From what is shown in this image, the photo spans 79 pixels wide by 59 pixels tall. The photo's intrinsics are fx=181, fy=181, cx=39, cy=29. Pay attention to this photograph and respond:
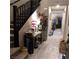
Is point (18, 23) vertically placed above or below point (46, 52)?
above

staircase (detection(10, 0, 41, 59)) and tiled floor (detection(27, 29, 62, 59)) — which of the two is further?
tiled floor (detection(27, 29, 62, 59))

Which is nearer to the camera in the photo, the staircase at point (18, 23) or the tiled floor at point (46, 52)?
the staircase at point (18, 23)

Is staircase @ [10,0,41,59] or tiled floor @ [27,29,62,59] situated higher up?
staircase @ [10,0,41,59]

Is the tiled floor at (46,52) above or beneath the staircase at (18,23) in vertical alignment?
beneath

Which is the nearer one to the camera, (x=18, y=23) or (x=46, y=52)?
(x=18, y=23)
